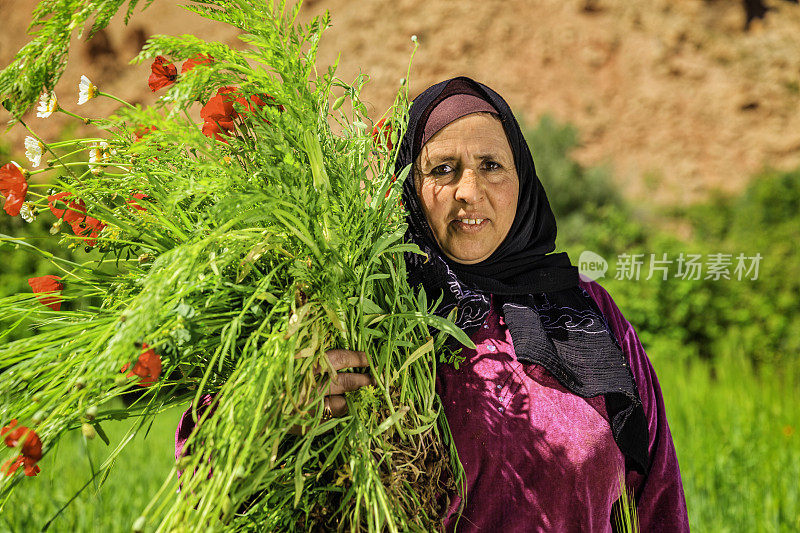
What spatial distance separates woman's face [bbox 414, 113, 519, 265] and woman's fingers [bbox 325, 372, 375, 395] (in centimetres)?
50

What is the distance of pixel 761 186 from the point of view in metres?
6.96

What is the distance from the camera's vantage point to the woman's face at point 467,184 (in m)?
1.23

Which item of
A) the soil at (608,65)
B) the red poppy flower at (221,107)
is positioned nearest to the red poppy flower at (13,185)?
the red poppy flower at (221,107)

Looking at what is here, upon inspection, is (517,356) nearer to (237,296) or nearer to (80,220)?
(237,296)

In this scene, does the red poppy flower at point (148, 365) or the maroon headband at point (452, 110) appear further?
the maroon headband at point (452, 110)

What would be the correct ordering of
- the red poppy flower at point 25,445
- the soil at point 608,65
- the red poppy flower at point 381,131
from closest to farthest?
the red poppy flower at point 25,445 < the red poppy flower at point 381,131 < the soil at point 608,65

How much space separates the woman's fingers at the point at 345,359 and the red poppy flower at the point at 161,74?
1.53ft

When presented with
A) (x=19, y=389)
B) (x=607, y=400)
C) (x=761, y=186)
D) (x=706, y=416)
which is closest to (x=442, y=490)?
(x=607, y=400)

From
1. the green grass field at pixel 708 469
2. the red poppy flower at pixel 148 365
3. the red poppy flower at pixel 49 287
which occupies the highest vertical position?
the red poppy flower at pixel 49 287

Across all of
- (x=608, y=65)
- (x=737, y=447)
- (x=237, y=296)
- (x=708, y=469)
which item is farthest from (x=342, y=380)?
(x=608, y=65)

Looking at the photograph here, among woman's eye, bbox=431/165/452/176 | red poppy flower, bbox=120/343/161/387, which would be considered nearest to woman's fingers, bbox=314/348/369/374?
red poppy flower, bbox=120/343/161/387

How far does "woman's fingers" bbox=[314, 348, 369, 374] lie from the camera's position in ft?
2.70

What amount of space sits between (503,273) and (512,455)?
41 centimetres

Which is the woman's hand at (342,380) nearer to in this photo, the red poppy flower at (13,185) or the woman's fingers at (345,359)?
the woman's fingers at (345,359)
